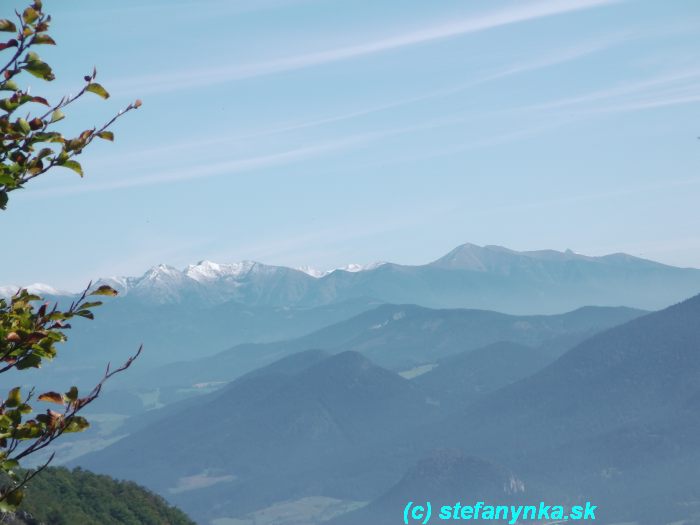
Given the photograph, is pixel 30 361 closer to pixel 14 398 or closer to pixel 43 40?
pixel 14 398

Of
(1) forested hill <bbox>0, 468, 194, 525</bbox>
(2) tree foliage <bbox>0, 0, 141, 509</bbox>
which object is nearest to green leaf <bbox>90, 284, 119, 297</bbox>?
(2) tree foliage <bbox>0, 0, 141, 509</bbox>

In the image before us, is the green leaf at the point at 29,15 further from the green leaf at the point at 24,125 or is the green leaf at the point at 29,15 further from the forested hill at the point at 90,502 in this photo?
the forested hill at the point at 90,502

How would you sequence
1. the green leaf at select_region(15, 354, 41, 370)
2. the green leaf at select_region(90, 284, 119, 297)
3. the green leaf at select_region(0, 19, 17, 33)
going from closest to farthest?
the green leaf at select_region(0, 19, 17, 33) < the green leaf at select_region(15, 354, 41, 370) < the green leaf at select_region(90, 284, 119, 297)

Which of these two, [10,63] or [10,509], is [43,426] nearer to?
[10,509]

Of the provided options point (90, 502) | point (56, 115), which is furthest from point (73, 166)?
point (90, 502)

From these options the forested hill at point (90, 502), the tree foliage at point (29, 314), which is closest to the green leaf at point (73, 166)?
the tree foliage at point (29, 314)

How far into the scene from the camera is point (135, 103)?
1298 centimetres

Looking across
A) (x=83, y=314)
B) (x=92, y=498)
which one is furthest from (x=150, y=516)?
(x=83, y=314)

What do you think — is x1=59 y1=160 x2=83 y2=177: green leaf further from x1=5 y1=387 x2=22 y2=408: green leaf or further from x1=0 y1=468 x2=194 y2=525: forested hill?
x1=0 y1=468 x2=194 y2=525: forested hill

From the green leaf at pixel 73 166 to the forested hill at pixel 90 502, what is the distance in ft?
187

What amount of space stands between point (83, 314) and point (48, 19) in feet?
10.8

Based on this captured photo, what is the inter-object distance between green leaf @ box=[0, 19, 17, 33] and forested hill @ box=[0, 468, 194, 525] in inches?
2300

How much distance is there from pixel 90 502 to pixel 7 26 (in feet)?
256

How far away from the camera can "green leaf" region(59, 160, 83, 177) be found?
12984 millimetres
